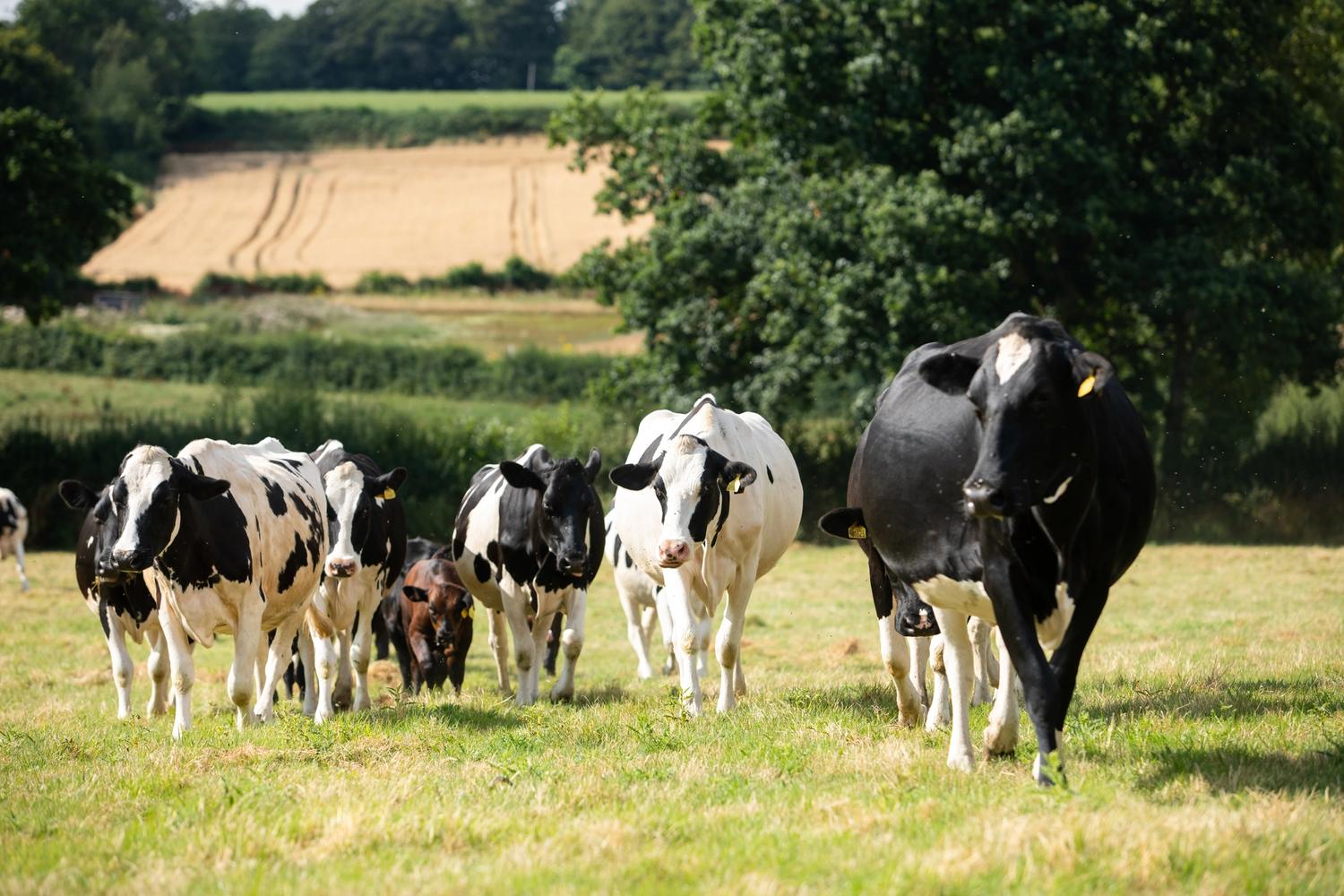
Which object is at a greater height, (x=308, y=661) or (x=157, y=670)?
(x=157, y=670)

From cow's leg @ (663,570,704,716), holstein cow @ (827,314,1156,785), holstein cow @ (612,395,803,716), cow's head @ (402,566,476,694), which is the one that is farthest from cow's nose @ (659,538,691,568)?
cow's head @ (402,566,476,694)

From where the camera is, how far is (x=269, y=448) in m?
13.4

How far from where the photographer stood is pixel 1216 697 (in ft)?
31.5

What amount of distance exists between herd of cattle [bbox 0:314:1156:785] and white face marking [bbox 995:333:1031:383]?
1 cm

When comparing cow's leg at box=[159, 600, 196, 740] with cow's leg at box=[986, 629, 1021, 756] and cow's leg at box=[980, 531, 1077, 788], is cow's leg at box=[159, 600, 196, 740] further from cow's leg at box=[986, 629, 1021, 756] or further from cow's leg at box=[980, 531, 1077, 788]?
cow's leg at box=[980, 531, 1077, 788]

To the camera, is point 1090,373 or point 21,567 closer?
point 1090,373

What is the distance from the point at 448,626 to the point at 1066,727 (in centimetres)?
714

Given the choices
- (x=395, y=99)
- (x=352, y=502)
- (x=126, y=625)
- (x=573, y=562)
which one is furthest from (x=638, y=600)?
(x=395, y=99)

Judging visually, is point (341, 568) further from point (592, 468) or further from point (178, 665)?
point (592, 468)

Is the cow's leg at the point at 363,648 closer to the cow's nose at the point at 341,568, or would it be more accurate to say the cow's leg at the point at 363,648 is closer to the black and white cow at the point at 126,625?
the cow's nose at the point at 341,568

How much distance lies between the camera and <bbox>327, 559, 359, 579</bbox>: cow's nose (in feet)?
38.8

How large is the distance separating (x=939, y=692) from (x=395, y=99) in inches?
3764

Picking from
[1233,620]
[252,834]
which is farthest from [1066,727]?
[1233,620]

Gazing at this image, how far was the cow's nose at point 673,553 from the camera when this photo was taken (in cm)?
1009
